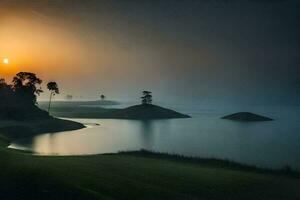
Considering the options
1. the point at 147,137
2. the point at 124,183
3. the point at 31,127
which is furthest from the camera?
the point at 31,127

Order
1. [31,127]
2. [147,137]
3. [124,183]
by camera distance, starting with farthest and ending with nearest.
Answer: [31,127], [147,137], [124,183]

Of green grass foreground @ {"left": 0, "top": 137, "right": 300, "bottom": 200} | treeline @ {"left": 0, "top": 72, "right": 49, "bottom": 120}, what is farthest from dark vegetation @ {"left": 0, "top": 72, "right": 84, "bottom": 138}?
green grass foreground @ {"left": 0, "top": 137, "right": 300, "bottom": 200}

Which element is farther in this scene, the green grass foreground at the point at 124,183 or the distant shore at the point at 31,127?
the distant shore at the point at 31,127

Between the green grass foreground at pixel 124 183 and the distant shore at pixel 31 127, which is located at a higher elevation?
the distant shore at pixel 31 127

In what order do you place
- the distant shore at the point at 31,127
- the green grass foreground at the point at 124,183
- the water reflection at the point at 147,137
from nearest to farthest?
the green grass foreground at the point at 124,183, the water reflection at the point at 147,137, the distant shore at the point at 31,127

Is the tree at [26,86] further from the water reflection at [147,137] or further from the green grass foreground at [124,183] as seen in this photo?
the green grass foreground at [124,183]

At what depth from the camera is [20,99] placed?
141 m

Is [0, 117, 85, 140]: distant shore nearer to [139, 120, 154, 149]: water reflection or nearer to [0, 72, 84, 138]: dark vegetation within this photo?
[0, 72, 84, 138]: dark vegetation

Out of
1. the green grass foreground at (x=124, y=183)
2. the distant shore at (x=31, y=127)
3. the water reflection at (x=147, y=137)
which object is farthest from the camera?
the distant shore at (x=31, y=127)

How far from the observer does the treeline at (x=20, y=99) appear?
418 ft

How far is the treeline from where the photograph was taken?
127m

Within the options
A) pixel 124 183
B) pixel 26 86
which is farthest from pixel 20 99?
pixel 124 183

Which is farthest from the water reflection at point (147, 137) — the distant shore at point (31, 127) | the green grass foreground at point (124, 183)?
the green grass foreground at point (124, 183)

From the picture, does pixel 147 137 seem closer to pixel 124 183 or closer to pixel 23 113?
pixel 23 113
